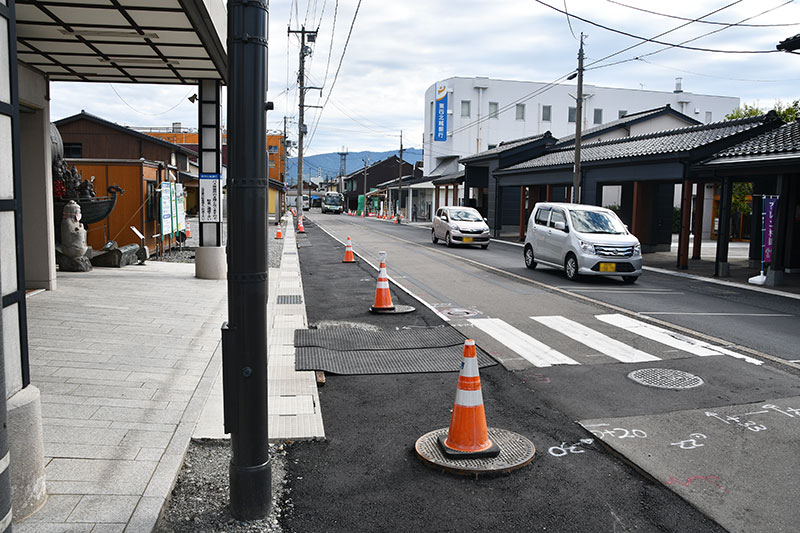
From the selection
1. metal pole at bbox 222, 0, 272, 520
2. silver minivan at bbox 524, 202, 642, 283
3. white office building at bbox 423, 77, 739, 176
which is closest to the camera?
metal pole at bbox 222, 0, 272, 520

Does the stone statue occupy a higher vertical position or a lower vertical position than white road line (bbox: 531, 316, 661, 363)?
higher

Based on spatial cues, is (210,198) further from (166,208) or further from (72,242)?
(166,208)

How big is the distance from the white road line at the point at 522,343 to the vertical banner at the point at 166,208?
11603 millimetres

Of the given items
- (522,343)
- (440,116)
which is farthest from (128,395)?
(440,116)

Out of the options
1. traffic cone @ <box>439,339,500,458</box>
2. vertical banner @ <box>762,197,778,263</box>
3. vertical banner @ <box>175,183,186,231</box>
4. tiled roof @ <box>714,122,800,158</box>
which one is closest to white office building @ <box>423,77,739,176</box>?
vertical banner @ <box>175,183,186,231</box>

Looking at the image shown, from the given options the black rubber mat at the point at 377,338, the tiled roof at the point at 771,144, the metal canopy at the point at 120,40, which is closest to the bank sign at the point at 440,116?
the tiled roof at the point at 771,144

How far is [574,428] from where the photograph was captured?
5.41 meters

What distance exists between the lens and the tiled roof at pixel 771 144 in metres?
15.8

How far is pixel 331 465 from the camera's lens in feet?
15.2

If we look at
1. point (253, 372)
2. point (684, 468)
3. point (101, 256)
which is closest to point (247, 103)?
point (253, 372)

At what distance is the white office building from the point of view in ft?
211

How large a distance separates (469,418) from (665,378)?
313 cm

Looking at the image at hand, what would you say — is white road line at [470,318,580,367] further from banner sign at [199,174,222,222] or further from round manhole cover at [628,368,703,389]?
banner sign at [199,174,222,222]

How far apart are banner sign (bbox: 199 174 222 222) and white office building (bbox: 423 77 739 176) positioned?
51.7 metres
